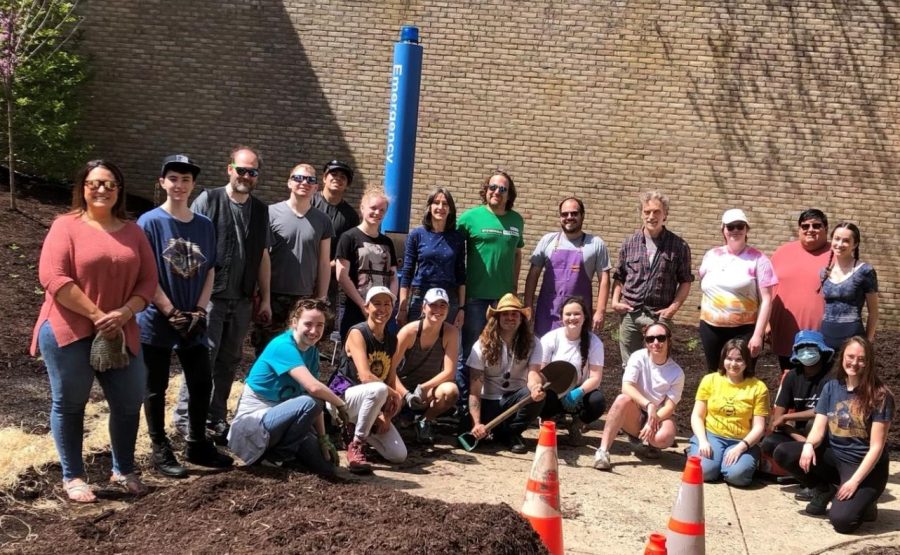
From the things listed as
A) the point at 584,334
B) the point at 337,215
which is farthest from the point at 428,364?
the point at 337,215

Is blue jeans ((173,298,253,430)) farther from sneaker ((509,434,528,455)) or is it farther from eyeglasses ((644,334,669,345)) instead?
eyeglasses ((644,334,669,345))

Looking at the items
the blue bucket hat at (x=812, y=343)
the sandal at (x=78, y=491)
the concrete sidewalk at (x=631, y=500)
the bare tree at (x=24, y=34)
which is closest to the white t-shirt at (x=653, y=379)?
the concrete sidewalk at (x=631, y=500)

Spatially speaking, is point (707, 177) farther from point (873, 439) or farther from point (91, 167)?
point (91, 167)

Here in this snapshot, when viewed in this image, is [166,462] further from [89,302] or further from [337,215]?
[337,215]

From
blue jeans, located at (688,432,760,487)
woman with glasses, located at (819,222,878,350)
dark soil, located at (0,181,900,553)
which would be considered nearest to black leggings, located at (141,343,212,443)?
dark soil, located at (0,181,900,553)

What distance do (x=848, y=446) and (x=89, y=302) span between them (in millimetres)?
4781

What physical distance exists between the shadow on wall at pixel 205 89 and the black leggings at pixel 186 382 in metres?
8.44

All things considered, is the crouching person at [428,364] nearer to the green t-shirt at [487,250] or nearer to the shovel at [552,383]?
the shovel at [552,383]

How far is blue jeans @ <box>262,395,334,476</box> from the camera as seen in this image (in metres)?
5.89

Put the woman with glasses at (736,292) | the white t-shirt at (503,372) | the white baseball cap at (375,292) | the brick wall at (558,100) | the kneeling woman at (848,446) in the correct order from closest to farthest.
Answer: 1. the kneeling woman at (848,446)
2. the white baseball cap at (375,292)
3. the woman with glasses at (736,292)
4. the white t-shirt at (503,372)
5. the brick wall at (558,100)

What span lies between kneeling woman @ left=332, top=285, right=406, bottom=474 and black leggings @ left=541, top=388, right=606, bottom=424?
51.2 inches

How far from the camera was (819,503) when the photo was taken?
6.24 meters

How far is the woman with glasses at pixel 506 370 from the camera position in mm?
7191

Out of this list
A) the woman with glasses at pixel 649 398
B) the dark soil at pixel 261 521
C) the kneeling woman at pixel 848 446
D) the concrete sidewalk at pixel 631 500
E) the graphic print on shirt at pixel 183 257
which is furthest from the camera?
the woman with glasses at pixel 649 398
